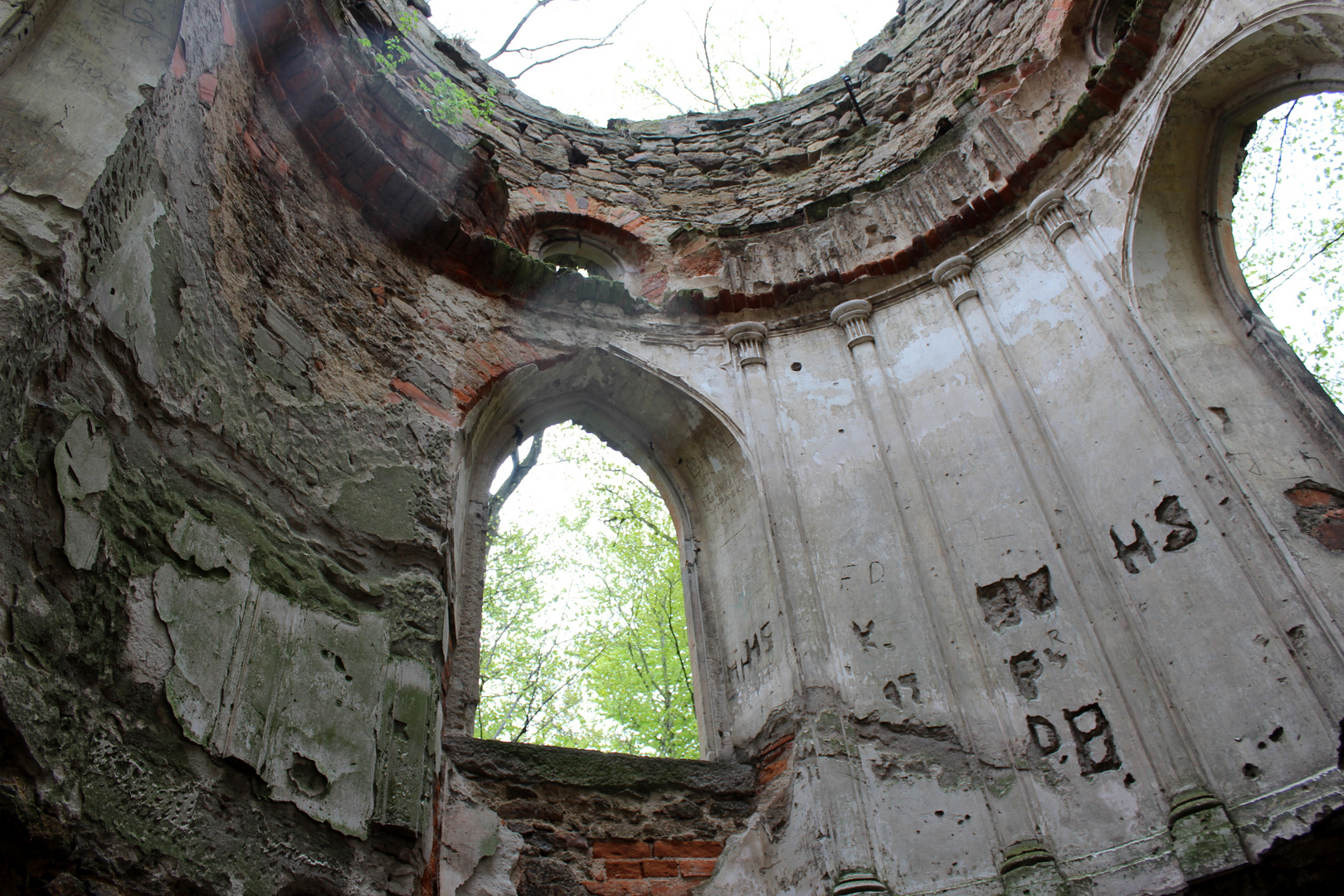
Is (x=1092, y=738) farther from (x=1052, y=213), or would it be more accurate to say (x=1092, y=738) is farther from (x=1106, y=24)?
(x=1106, y=24)

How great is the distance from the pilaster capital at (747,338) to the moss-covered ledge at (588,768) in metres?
2.80

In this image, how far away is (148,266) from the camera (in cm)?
282

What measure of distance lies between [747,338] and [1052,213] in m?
2.14

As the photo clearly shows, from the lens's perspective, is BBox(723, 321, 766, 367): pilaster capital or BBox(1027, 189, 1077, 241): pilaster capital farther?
BBox(723, 321, 766, 367): pilaster capital

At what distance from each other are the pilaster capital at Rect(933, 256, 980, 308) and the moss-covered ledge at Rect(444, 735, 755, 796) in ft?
11.0

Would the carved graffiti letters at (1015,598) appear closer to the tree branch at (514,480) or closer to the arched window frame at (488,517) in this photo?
the arched window frame at (488,517)

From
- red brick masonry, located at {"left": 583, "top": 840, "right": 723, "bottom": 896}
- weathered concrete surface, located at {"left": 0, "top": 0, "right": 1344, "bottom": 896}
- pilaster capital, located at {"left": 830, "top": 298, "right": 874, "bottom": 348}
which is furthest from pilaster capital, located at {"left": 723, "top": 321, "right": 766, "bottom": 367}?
red brick masonry, located at {"left": 583, "top": 840, "right": 723, "bottom": 896}

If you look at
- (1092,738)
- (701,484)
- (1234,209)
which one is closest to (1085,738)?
(1092,738)

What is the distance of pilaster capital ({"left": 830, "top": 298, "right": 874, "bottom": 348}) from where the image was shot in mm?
5844

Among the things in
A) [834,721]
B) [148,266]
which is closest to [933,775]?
[834,721]

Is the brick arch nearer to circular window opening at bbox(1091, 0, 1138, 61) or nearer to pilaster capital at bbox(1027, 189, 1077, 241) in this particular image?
pilaster capital at bbox(1027, 189, 1077, 241)

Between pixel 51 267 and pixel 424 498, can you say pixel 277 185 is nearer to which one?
pixel 424 498

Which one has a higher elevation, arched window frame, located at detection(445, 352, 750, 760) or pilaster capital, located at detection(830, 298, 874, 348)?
pilaster capital, located at detection(830, 298, 874, 348)

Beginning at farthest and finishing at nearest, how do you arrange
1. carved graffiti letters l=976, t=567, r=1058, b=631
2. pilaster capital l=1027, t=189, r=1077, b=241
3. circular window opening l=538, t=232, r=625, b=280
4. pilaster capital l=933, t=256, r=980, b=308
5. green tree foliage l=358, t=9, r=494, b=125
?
circular window opening l=538, t=232, r=625, b=280
green tree foliage l=358, t=9, r=494, b=125
pilaster capital l=933, t=256, r=980, b=308
pilaster capital l=1027, t=189, r=1077, b=241
carved graffiti letters l=976, t=567, r=1058, b=631
